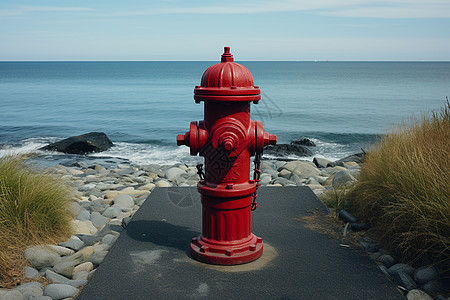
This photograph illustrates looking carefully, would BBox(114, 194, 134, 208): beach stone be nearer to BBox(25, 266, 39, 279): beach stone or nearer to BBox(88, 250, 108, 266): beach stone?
BBox(88, 250, 108, 266): beach stone

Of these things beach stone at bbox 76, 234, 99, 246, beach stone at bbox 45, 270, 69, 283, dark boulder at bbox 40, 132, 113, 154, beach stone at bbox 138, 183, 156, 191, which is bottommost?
dark boulder at bbox 40, 132, 113, 154

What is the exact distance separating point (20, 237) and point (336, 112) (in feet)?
87.8

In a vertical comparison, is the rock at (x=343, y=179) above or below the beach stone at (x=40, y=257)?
above

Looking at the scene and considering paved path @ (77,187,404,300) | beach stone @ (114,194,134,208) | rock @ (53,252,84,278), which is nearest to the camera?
paved path @ (77,187,404,300)

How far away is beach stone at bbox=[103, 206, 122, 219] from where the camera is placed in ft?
21.1

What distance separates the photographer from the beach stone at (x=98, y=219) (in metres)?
6.07

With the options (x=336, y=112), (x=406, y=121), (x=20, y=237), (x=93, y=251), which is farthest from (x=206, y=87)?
(x=336, y=112)

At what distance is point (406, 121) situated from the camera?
664 cm

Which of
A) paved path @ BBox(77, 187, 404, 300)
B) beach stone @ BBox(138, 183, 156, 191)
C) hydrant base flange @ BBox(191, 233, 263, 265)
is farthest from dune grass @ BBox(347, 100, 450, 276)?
beach stone @ BBox(138, 183, 156, 191)

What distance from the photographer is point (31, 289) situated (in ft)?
13.1

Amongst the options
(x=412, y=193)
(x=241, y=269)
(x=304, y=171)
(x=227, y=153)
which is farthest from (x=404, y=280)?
(x=304, y=171)

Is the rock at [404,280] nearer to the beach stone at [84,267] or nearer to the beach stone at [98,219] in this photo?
the beach stone at [84,267]

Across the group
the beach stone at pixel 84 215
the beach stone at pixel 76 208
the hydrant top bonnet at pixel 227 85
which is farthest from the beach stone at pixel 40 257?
the hydrant top bonnet at pixel 227 85

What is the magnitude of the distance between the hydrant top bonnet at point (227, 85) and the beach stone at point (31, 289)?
7.47 ft
